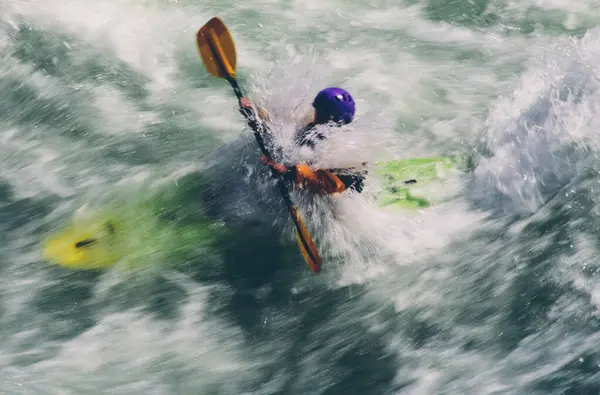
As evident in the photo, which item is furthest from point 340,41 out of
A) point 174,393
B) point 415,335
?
point 174,393

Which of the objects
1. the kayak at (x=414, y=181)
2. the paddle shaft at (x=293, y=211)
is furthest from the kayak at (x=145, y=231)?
the paddle shaft at (x=293, y=211)

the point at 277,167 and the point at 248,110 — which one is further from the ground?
the point at 248,110

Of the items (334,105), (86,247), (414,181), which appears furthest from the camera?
(414,181)

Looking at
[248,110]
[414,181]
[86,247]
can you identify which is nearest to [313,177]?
[248,110]

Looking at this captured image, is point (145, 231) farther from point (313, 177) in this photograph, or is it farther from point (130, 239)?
point (313, 177)

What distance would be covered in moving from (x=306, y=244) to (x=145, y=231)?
0.89 meters

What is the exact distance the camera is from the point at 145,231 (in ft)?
12.7

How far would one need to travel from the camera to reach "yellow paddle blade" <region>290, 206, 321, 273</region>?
3598 mm

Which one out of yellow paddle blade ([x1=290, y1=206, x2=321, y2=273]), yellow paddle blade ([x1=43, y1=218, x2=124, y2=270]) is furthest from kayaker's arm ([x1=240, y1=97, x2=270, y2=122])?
yellow paddle blade ([x1=43, y1=218, x2=124, y2=270])

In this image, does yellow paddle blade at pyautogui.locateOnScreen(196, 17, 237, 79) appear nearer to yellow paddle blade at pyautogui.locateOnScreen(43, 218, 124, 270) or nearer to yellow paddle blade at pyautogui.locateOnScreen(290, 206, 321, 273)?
yellow paddle blade at pyautogui.locateOnScreen(290, 206, 321, 273)

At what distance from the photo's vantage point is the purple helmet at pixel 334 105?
139 inches

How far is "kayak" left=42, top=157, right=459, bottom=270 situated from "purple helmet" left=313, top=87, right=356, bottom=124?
1.38 feet

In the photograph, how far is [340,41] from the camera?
5574 mm

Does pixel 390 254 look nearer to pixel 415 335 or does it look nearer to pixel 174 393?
pixel 415 335
